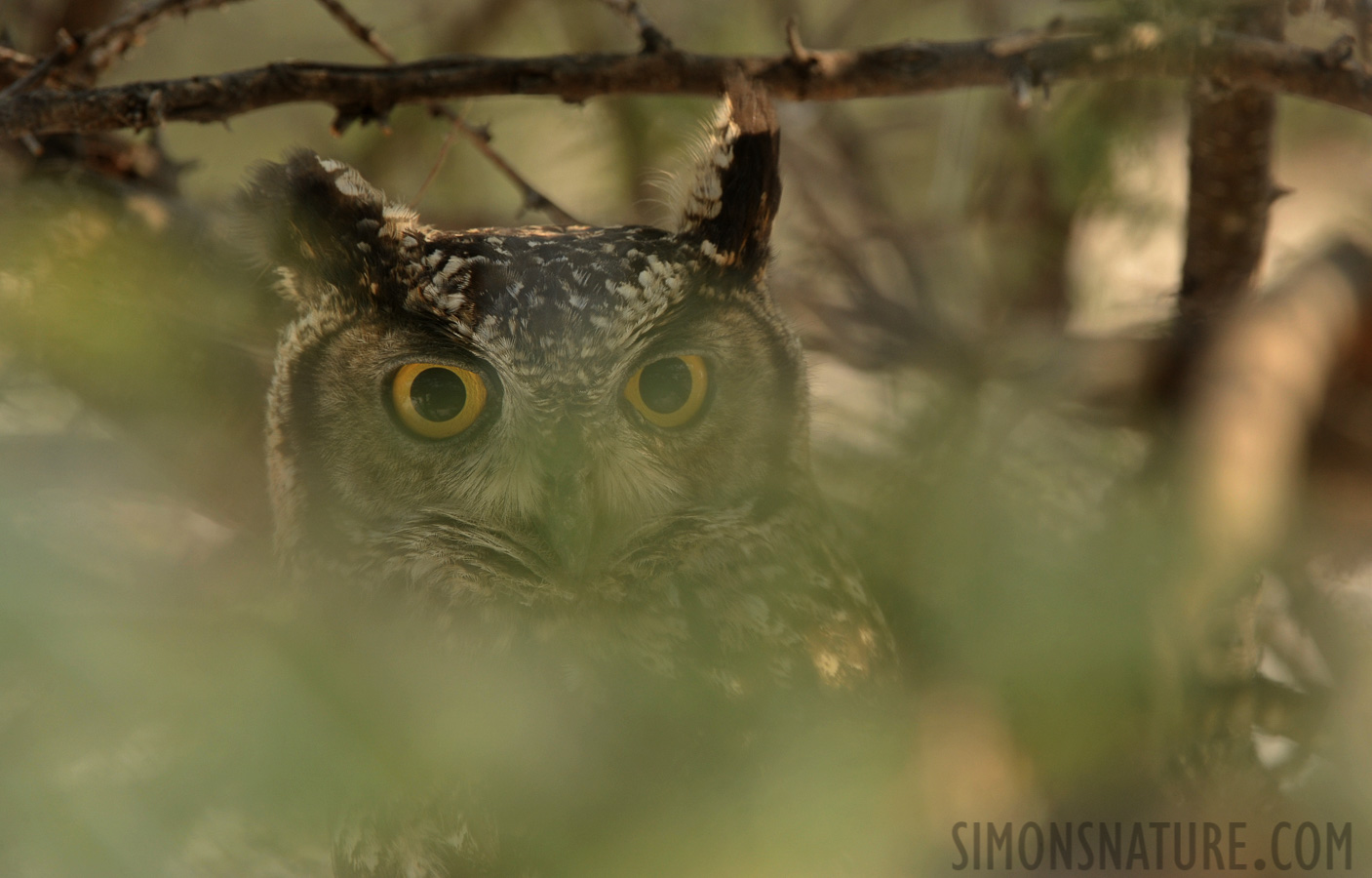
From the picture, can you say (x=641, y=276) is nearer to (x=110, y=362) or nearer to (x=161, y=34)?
(x=110, y=362)

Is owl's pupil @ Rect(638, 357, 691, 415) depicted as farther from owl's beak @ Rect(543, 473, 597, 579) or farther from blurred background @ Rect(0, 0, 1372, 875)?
blurred background @ Rect(0, 0, 1372, 875)

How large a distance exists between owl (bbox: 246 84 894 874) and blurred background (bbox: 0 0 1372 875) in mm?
94

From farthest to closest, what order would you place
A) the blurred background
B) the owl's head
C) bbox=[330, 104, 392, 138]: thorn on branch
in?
1. bbox=[330, 104, 392, 138]: thorn on branch
2. the owl's head
3. the blurred background

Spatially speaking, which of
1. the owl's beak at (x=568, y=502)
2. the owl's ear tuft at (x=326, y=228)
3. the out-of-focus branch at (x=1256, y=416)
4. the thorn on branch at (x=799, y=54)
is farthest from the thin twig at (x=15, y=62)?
the out-of-focus branch at (x=1256, y=416)

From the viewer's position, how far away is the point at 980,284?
101 inches

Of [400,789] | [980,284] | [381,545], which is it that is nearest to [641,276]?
[381,545]

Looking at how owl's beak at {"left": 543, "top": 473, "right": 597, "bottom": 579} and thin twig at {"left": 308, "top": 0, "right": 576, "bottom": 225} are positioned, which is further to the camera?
thin twig at {"left": 308, "top": 0, "right": 576, "bottom": 225}

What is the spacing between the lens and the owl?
103 centimetres

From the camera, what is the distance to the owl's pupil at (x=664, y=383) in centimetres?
112

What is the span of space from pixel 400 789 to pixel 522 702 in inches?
5.5

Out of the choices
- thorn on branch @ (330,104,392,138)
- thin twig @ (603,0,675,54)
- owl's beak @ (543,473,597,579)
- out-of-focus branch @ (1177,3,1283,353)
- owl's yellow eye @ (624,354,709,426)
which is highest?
out-of-focus branch @ (1177,3,1283,353)

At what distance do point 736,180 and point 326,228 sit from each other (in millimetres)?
464

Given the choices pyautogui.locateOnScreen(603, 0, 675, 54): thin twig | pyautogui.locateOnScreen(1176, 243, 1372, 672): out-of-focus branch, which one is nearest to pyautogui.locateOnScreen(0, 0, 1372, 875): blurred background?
pyautogui.locateOnScreen(1176, 243, 1372, 672): out-of-focus branch

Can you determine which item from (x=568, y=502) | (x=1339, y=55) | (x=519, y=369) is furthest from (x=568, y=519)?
(x=1339, y=55)
